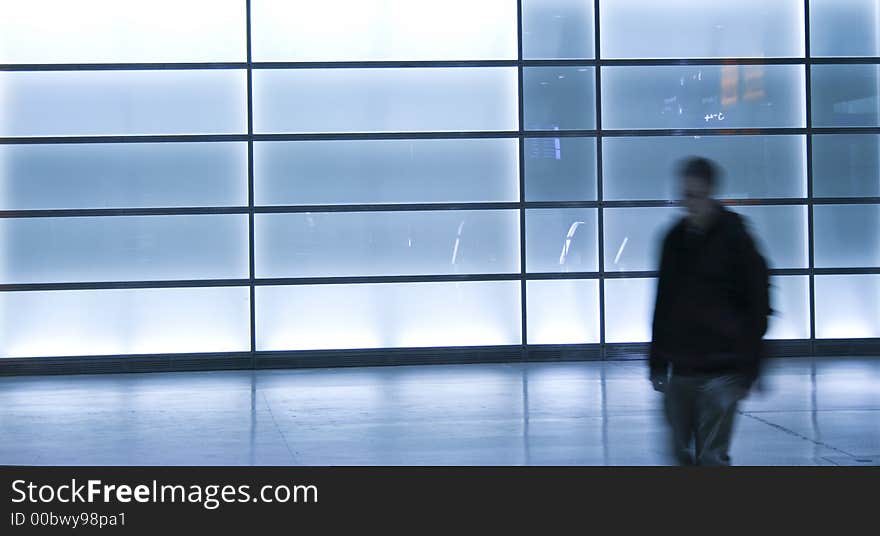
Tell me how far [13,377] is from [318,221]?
4.31 m

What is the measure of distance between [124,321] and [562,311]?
5.68 m

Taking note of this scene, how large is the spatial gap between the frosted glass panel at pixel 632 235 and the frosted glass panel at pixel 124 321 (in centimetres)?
484

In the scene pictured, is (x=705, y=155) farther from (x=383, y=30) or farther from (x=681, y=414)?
(x=681, y=414)

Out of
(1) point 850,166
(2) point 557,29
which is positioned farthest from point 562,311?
(1) point 850,166

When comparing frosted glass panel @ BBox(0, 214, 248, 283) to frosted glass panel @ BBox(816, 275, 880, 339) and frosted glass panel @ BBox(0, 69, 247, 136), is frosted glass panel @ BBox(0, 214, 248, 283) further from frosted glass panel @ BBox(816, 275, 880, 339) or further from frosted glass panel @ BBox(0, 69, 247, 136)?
frosted glass panel @ BBox(816, 275, 880, 339)

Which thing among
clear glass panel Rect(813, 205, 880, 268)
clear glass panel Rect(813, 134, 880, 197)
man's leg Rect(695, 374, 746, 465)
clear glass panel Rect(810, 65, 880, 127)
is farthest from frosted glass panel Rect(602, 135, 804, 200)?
man's leg Rect(695, 374, 746, 465)

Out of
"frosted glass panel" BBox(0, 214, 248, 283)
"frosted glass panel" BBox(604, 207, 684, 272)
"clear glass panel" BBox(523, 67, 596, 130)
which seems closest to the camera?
"frosted glass panel" BBox(0, 214, 248, 283)

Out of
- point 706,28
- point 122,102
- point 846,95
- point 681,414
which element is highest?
point 706,28

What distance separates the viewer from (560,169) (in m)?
16.2

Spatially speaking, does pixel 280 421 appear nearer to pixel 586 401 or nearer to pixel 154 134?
pixel 586 401

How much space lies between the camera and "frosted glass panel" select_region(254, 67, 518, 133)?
52.0ft

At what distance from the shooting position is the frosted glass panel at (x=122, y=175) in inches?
612

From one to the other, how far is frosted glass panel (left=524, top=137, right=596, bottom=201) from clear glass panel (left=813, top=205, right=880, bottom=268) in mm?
3232

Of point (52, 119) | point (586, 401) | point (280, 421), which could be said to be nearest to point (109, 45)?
point (52, 119)
